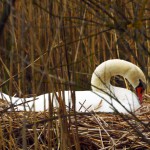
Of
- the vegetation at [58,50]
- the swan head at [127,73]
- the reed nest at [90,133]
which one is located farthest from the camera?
the swan head at [127,73]

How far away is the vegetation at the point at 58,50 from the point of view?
1.46 m

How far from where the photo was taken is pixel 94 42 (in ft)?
15.7

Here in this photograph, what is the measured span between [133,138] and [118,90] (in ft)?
3.86

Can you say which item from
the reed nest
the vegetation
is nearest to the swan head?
the vegetation

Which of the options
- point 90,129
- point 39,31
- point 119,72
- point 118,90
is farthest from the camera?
point 39,31

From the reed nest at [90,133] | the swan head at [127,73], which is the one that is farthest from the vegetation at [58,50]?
the swan head at [127,73]

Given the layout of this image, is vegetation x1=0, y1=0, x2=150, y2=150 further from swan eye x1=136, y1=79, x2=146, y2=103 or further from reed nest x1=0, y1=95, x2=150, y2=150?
swan eye x1=136, y1=79, x2=146, y2=103

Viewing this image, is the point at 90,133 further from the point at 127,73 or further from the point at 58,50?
the point at 127,73

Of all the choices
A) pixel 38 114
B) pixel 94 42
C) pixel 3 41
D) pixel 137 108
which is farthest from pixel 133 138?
pixel 3 41

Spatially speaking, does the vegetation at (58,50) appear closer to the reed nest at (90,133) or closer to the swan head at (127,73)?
the reed nest at (90,133)

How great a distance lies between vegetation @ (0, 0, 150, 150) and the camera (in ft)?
4.79

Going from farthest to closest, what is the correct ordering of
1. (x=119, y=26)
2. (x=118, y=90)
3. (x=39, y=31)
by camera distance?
(x=39, y=31)
(x=118, y=90)
(x=119, y=26)

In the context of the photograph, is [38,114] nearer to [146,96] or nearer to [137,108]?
[137,108]

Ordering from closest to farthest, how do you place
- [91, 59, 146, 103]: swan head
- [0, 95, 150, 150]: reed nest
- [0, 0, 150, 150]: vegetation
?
[0, 0, 150, 150]: vegetation, [0, 95, 150, 150]: reed nest, [91, 59, 146, 103]: swan head
